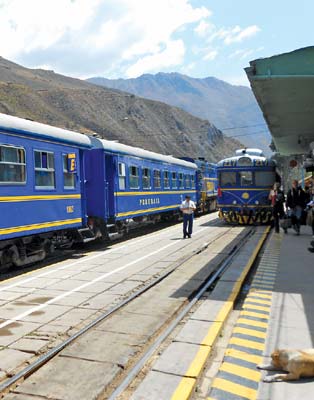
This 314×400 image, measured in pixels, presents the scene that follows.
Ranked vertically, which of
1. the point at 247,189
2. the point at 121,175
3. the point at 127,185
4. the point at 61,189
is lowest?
the point at 247,189

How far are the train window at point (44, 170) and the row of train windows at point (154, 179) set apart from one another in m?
4.39

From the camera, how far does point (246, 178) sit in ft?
71.6

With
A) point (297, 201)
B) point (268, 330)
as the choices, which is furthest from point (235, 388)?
point (297, 201)

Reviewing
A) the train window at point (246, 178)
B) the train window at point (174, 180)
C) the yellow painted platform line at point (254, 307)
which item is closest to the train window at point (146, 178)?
the train window at point (174, 180)

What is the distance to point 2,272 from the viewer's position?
10875 millimetres

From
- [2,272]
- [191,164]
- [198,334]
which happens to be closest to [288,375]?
[198,334]

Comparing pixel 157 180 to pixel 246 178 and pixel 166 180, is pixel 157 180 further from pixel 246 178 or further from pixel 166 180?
pixel 246 178

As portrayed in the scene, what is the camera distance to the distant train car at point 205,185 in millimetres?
29500

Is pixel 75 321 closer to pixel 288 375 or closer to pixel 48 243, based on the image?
pixel 288 375

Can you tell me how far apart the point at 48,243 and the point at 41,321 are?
5314mm

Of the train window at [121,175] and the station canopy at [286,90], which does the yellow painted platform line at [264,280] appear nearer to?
the station canopy at [286,90]

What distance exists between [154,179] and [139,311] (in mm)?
13017

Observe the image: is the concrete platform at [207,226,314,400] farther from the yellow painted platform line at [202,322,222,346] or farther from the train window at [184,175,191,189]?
the train window at [184,175,191,189]

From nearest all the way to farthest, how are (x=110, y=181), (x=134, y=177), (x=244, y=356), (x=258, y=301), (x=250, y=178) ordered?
(x=244, y=356), (x=258, y=301), (x=110, y=181), (x=134, y=177), (x=250, y=178)
